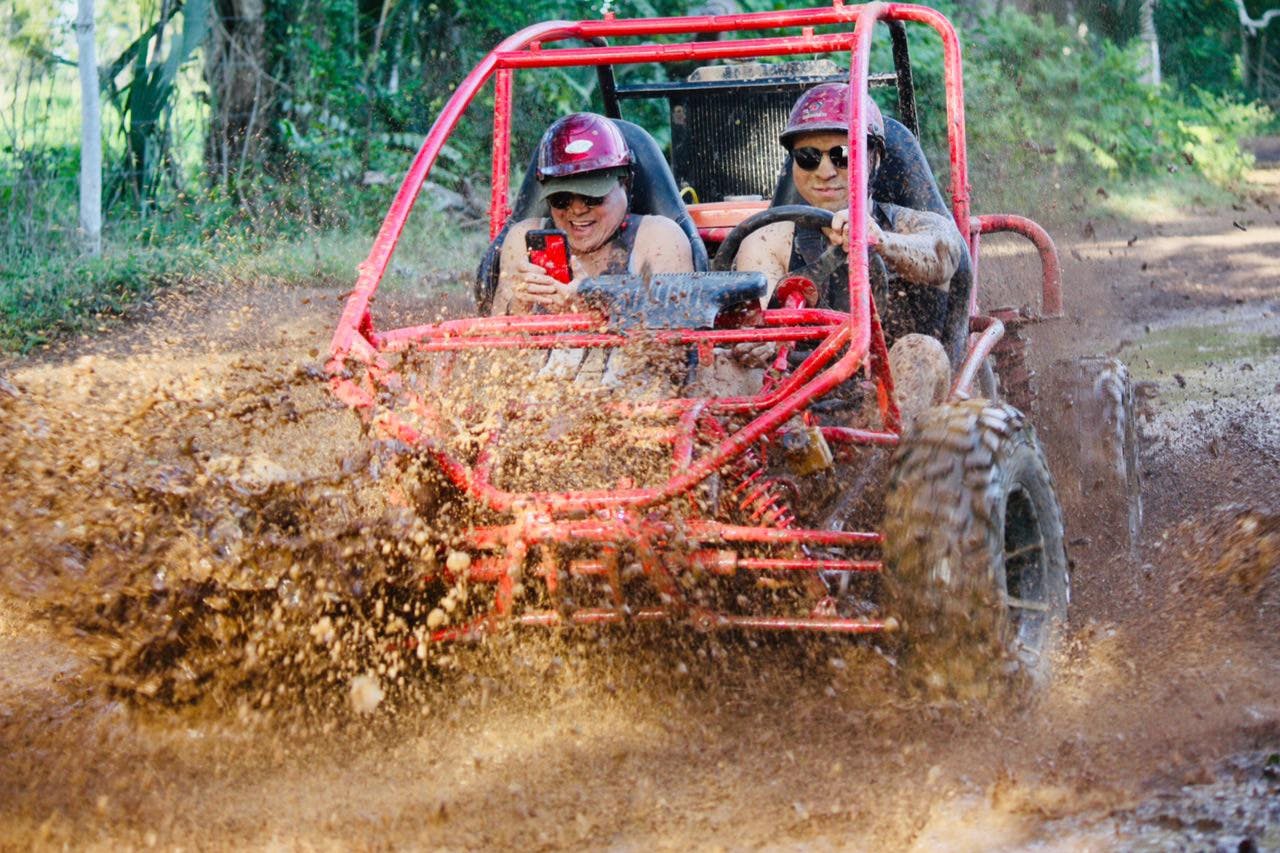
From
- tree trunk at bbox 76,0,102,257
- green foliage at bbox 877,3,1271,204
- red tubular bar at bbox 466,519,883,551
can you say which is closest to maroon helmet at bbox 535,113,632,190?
red tubular bar at bbox 466,519,883,551

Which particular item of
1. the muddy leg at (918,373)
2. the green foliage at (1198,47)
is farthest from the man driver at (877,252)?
the green foliage at (1198,47)

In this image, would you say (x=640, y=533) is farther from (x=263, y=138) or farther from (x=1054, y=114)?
(x=1054, y=114)

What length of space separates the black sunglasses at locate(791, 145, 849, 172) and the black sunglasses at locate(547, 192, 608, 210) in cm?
66

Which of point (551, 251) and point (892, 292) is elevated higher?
point (551, 251)

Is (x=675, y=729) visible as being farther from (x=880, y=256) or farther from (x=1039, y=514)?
(x=880, y=256)

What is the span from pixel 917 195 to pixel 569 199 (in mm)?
1227

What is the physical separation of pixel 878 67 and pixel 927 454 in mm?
11716

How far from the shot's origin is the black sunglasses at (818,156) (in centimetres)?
504

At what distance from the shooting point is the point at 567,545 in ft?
12.4

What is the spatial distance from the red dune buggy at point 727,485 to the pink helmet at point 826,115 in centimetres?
29

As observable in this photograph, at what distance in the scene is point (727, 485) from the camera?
3902mm

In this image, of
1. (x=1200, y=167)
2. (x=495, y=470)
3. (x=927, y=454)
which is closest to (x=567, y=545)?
(x=495, y=470)

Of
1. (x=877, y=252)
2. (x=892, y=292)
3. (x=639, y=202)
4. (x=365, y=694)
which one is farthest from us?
(x=639, y=202)

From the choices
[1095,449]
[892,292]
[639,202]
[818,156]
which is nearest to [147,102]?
[639,202]
